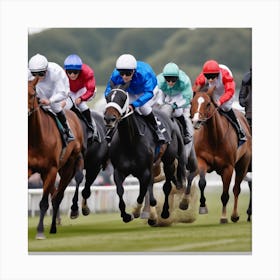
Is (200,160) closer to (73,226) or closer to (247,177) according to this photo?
(247,177)

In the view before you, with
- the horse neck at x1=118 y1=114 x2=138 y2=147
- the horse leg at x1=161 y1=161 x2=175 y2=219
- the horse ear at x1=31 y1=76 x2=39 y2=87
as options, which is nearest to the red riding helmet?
the horse leg at x1=161 y1=161 x2=175 y2=219

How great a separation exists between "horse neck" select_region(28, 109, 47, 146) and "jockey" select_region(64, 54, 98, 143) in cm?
80

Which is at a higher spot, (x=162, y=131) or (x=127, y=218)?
(x=162, y=131)

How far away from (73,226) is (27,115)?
1495 mm

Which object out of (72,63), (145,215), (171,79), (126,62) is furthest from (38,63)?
(145,215)

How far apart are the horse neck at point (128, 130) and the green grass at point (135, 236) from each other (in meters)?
0.94

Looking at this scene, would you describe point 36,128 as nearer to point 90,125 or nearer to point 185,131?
point 90,125

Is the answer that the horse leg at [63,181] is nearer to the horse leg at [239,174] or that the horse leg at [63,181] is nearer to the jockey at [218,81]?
the jockey at [218,81]

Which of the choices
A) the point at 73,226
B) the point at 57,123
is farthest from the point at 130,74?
the point at 73,226

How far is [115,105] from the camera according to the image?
12.8 meters

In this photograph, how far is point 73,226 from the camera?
14.0 metres

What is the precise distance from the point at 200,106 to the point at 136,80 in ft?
3.19

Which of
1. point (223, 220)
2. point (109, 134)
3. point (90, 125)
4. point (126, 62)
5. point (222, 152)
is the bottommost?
point (223, 220)

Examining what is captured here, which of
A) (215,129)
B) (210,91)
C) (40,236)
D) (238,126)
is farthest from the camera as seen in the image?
(238,126)
